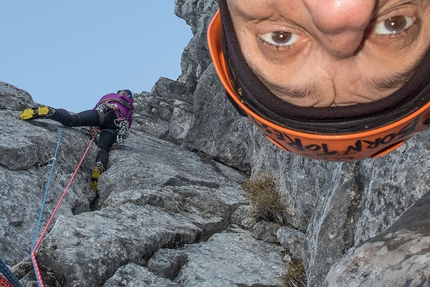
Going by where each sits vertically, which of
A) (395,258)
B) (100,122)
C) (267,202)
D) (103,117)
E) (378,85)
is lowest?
(395,258)

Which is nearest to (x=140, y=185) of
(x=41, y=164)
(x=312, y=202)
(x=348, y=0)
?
(x=41, y=164)

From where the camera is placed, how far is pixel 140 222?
7734 mm

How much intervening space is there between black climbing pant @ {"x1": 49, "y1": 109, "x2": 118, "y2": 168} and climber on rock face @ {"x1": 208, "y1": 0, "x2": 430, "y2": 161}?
1053 centimetres

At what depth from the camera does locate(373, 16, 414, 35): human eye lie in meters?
1.92

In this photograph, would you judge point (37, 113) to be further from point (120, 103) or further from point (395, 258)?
point (395, 258)

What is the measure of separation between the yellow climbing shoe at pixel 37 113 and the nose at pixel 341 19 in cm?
1123

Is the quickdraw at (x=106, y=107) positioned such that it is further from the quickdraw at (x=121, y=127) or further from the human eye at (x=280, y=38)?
the human eye at (x=280, y=38)

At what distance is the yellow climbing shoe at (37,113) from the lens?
1210 centimetres

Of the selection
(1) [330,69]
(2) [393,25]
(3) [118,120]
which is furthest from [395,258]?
(3) [118,120]

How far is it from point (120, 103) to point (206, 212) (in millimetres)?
5336

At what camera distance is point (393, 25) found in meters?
1.93

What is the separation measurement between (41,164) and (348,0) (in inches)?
402

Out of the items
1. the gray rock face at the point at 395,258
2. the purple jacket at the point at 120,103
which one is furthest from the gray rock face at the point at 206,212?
the purple jacket at the point at 120,103

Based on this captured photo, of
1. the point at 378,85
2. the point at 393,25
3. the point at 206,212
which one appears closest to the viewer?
the point at 393,25
